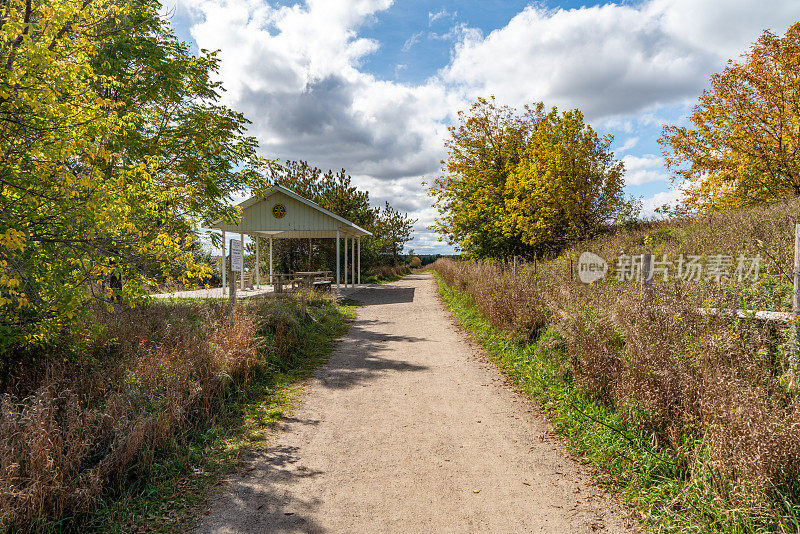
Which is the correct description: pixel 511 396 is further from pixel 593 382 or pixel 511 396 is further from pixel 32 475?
pixel 32 475

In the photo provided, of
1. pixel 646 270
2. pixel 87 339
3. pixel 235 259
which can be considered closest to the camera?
pixel 87 339

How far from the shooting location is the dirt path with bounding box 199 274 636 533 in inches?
129

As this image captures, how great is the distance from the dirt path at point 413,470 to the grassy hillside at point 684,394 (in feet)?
1.47

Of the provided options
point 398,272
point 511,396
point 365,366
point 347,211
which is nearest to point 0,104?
point 365,366

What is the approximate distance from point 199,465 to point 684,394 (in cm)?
451

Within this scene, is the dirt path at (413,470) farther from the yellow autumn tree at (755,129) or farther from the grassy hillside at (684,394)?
the yellow autumn tree at (755,129)

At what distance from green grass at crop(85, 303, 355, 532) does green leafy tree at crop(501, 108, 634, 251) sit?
11219 mm

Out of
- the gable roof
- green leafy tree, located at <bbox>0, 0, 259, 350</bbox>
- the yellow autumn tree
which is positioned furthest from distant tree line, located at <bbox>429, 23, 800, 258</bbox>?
green leafy tree, located at <bbox>0, 0, 259, 350</bbox>

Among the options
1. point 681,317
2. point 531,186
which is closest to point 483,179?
point 531,186

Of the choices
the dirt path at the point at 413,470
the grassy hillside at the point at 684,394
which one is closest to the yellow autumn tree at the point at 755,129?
the grassy hillside at the point at 684,394

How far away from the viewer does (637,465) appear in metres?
3.78

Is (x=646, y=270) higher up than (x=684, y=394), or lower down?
higher up

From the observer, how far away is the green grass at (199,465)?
10.7 feet

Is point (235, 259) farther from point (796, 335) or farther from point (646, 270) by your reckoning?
point (796, 335)
